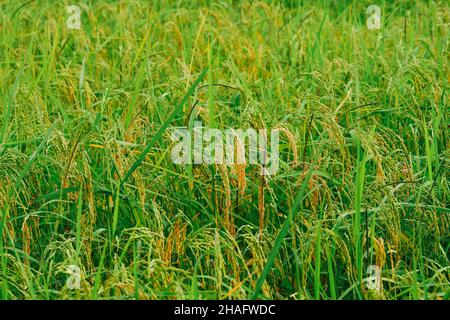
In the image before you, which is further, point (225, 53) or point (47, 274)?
point (225, 53)

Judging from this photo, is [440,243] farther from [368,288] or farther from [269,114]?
[269,114]

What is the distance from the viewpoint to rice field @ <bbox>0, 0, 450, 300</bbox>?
7.79ft

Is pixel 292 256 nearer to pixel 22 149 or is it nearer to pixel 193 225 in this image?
pixel 193 225

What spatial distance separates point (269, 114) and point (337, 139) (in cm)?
49

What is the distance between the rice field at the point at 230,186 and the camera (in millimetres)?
2375

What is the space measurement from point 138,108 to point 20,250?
0.79m

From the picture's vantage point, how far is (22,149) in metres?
3.06

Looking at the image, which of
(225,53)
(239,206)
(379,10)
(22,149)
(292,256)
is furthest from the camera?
(379,10)

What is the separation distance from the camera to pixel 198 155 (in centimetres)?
272

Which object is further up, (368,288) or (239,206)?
(239,206)

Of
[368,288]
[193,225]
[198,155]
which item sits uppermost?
[198,155]

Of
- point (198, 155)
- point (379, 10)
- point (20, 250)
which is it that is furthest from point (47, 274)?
point (379, 10)

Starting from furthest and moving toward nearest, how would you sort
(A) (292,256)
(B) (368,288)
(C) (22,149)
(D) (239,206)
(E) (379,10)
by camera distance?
(E) (379,10) → (C) (22,149) → (D) (239,206) → (A) (292,256) → (B) (368,288)

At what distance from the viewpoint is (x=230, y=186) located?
2723 millimetres
